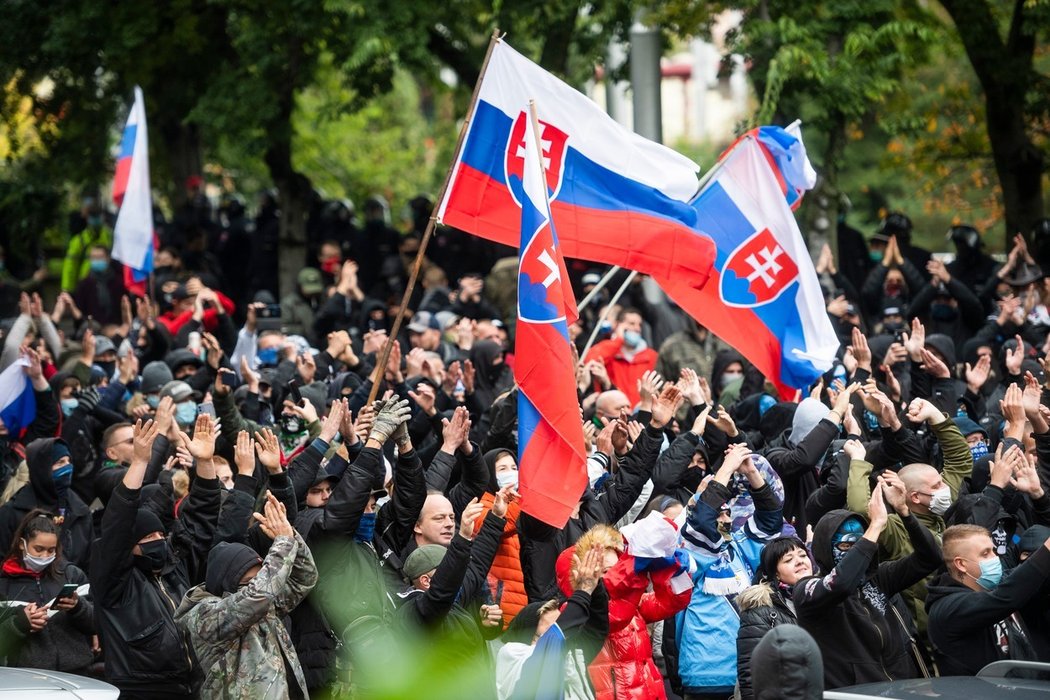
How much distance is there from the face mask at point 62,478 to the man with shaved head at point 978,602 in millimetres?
5115

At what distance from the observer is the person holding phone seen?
803 cm

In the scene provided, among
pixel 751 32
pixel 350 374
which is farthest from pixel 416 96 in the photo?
pixel 350 374

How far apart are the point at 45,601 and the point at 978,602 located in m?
4.76

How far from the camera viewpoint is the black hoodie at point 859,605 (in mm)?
6836

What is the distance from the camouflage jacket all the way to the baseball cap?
6.11 metres

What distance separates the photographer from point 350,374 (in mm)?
11344

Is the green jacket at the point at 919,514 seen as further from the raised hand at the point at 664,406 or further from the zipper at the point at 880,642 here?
the raised hand at the point at 664,406

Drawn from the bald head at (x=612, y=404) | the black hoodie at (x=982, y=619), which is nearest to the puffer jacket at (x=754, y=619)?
the black hoodie at (x=982, y=619)

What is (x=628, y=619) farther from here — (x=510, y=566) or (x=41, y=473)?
(x=41, y=473)

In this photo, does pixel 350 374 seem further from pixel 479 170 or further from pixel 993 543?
pixel 993 543

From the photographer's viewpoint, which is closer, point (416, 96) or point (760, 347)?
point (760, 347)

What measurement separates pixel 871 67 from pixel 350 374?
6.66 metres

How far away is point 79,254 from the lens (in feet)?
59.3

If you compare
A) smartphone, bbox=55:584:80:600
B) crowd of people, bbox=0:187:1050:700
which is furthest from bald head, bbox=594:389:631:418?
smartphone, bbox=55:584:80:600
